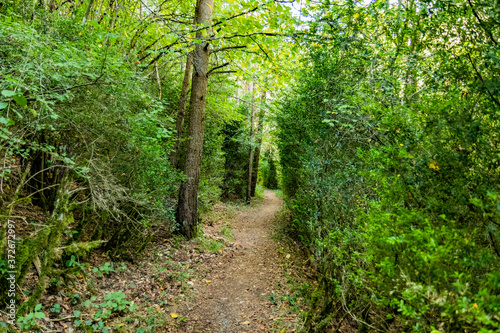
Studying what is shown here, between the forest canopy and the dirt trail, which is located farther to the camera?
the dirt trail

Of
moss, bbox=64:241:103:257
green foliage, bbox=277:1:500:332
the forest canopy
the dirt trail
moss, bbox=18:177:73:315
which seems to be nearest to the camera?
green foliage, bbox=277:1:500:332

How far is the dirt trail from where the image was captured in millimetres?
3990

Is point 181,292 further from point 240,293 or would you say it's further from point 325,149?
point 325,149

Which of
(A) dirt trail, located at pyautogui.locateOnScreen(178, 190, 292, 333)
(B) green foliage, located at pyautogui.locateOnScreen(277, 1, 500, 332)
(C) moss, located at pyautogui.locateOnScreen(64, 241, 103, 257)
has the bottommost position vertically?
(A) dirt trail, located at pyautogui.locateOnScreen(178, 190, 292, 333)

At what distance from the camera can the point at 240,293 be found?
493 centimetres

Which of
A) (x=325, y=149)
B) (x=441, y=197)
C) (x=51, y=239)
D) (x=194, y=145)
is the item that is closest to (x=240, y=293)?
(x=51, y=239)

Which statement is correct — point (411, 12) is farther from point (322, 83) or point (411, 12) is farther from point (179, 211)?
point (179, 211)

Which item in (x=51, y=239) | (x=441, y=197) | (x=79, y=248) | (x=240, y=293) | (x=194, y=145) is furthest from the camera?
(x=194, y=145)

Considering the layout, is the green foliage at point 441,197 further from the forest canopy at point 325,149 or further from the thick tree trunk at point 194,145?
the thick tree trunk at point 194,145

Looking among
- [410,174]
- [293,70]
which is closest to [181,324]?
[410,174]

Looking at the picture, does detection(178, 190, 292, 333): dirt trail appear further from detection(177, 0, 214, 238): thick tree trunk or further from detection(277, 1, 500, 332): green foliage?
detection(177, 0, 214, 238): thick tree trunk

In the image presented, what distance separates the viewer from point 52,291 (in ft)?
10.8

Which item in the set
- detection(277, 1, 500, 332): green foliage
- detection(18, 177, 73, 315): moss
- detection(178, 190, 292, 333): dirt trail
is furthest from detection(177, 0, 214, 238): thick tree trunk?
detection(277, 1, 500, 332): green foliage

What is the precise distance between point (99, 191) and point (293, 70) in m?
5.87
